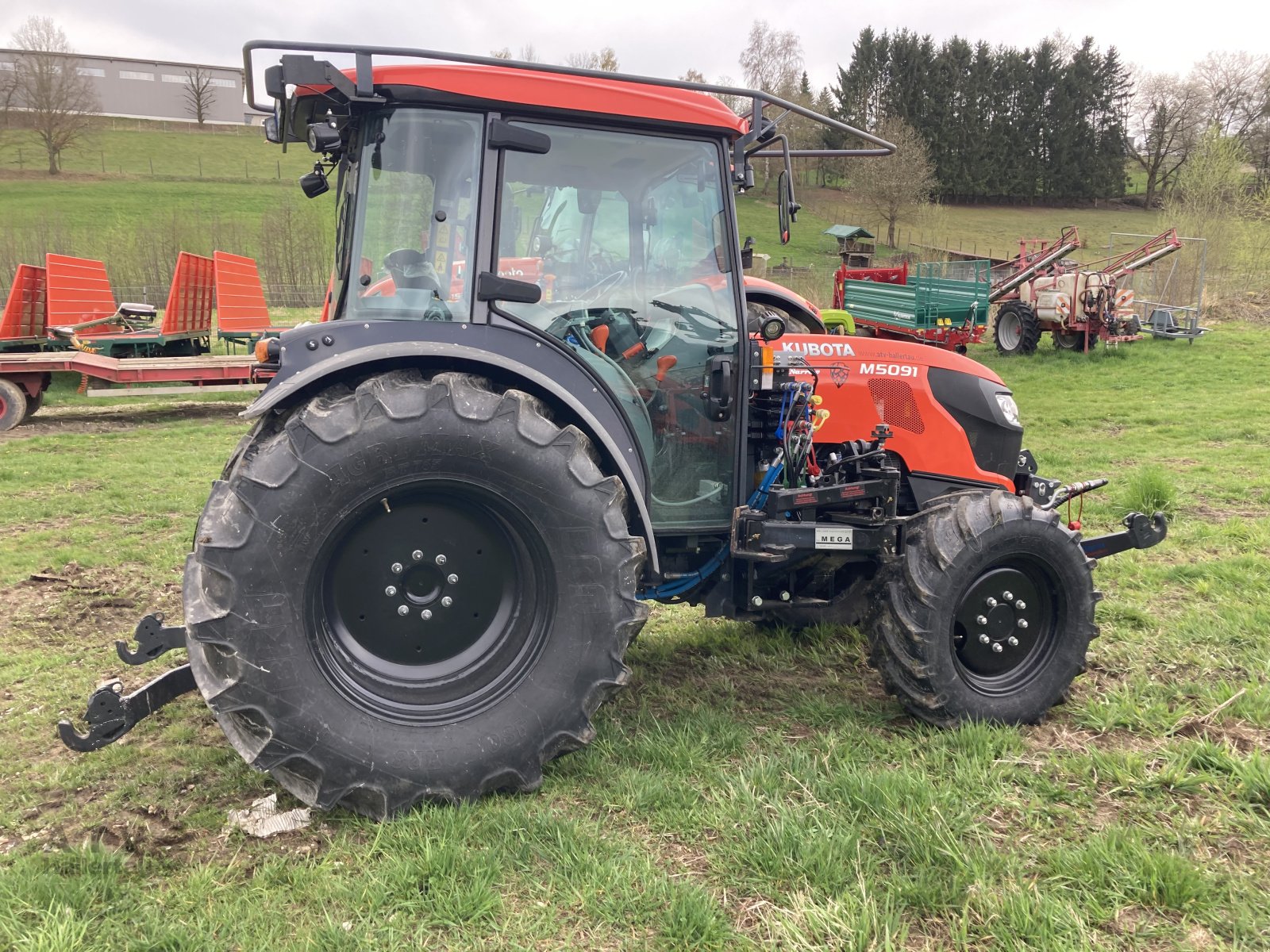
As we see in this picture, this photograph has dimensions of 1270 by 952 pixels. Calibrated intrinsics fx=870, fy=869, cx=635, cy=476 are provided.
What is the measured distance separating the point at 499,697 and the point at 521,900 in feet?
2.21

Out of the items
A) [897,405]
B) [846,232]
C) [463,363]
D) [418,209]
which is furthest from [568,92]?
[846,232]

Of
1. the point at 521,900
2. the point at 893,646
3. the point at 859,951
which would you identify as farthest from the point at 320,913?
the point at 893,646

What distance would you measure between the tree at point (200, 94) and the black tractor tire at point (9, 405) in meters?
57.4

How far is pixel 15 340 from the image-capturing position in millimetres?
12836

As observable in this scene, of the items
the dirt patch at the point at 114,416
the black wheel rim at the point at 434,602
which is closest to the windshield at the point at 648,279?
the black wheel rim at the point at 434,602

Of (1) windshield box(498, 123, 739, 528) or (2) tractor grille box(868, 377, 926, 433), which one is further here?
(2) tractor grille box(868, 377, 926, 433)

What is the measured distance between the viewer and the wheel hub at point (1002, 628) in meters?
3.50

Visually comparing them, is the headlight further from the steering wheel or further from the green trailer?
the green trailer

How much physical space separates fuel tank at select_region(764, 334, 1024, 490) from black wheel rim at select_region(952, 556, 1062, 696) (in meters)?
Answer: 0.61

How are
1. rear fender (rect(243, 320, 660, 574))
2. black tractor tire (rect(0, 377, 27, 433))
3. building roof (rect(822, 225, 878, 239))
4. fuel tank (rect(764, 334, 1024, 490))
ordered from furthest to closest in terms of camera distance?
building roof (rect(822, 225, 878, 239)) → black tractor tire (rect(0, 377, 27, 433)) → fuel tank (rect(764, 334, 1024, 490)) → rear fender (rect(243, 320, 660, 574))

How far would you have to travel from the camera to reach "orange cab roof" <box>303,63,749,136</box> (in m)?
2.95

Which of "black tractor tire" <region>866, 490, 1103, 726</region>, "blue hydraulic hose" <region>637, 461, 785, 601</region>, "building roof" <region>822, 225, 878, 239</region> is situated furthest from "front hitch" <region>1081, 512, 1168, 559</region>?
"building roof" <region>822, 225, 878, 239</region>

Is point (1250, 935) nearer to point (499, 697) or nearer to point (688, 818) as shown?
point (688, 818)

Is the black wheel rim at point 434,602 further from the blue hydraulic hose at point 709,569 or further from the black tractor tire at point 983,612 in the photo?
the black tractor tire at point 983,612
